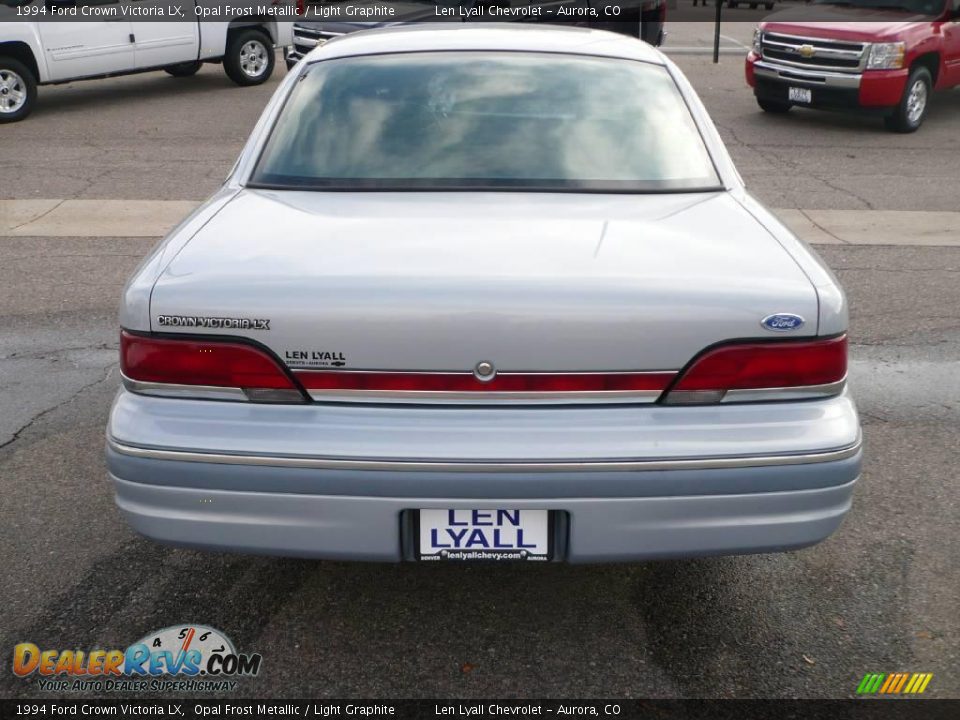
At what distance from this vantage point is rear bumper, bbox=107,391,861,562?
2.72m

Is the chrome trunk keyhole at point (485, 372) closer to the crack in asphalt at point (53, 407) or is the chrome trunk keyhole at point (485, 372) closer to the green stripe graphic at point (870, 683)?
the green stripe graphic at point (870, 683)

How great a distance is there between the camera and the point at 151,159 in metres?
10.9

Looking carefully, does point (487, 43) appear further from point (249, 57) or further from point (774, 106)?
point (249, 57)

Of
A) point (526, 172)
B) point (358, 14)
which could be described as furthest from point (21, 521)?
point (358, 14)

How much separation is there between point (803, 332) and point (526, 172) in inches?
45.8

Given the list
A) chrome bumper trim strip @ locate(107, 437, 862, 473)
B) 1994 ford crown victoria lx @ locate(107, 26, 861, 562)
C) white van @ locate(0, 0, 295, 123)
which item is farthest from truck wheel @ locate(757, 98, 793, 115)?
chrome bumper trim strip @ locate(107, 437, 862, 473)

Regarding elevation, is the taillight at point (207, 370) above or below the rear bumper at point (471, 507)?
above

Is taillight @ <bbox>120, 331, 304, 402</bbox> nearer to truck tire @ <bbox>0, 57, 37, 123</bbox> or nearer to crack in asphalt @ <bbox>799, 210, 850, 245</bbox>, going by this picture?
crack in asphalt @ <bbox>799, 210, 850, 245</bbox>

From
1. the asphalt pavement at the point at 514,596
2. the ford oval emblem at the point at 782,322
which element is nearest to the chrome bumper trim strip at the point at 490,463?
the ford oval emblem at the point at 782,322

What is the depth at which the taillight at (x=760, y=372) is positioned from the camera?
280 cm

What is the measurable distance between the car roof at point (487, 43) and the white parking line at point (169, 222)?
4.01 meters

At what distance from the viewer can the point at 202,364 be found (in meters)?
2.85

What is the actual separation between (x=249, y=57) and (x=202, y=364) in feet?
43.9

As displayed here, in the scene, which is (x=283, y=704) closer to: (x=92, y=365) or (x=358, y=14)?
(x=92, y=365)
